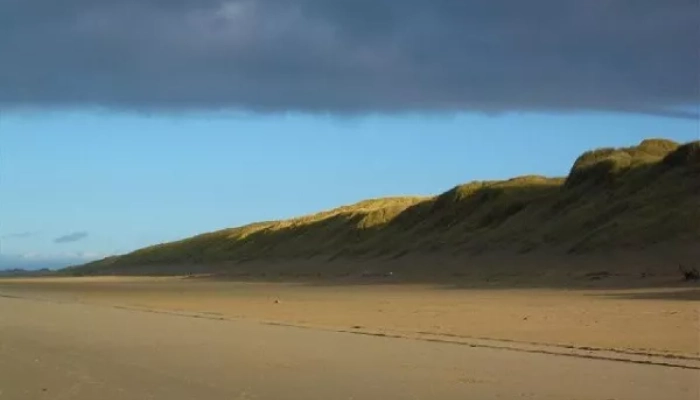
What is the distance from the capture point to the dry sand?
10.5 m

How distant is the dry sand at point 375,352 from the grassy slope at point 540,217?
61.2ft

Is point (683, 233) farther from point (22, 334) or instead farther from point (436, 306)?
point (22, 334)

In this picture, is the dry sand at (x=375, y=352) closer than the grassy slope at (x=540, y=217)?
Yes

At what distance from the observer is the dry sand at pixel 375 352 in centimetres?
1054

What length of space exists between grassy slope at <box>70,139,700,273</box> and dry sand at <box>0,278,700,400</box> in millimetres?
18653

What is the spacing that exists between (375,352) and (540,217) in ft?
140

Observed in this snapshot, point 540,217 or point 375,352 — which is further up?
point 540,217

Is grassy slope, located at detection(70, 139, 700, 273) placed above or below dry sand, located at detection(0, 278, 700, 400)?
above

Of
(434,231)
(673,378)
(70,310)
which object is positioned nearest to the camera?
(673,378)

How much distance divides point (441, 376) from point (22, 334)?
432 inches

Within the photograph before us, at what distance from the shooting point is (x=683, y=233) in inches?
1548

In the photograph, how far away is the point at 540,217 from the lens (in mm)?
55219

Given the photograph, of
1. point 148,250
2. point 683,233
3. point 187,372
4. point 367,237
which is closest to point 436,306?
point 187,372

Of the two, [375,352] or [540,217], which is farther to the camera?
[540,217]
